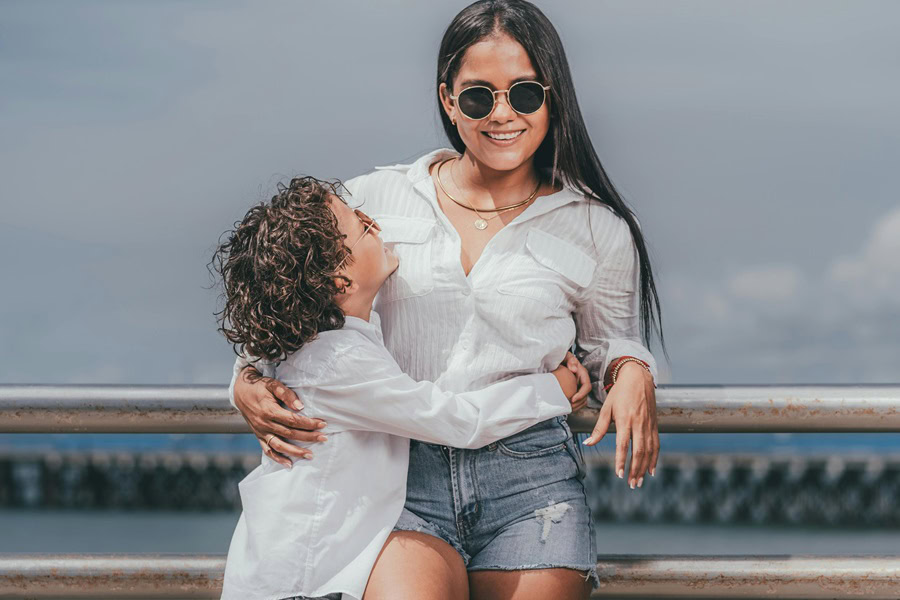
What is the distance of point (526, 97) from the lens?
2.37 m

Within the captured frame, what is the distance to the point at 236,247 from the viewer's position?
2.23 metres

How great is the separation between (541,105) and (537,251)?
322 millimetres

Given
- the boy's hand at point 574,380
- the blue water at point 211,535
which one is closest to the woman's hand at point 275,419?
the boy's hand at point 574,380

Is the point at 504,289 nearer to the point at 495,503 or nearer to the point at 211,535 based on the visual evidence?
the point at 495,503

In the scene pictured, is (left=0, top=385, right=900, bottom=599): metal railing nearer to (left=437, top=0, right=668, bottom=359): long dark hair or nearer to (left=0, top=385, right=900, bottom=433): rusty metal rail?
(left=0, top=385, right=900, bottom=433): rusty metal rail

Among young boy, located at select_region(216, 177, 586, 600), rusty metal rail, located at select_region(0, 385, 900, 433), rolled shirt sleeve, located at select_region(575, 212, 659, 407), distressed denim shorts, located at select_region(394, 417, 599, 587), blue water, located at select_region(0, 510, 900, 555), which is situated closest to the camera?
young boy, located at select_region(216, 177, 586, 600)

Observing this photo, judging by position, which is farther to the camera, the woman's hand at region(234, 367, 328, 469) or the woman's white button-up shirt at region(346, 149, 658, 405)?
the woman's white button-up shirt at region(346, 149, 658, 405)

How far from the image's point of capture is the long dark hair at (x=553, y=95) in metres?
2.39

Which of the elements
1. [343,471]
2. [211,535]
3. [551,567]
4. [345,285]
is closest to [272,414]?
[343,471]

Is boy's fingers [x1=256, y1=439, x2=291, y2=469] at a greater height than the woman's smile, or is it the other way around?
the woman's smile

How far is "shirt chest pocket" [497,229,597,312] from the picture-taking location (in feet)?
7.80

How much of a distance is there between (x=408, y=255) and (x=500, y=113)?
37 cm

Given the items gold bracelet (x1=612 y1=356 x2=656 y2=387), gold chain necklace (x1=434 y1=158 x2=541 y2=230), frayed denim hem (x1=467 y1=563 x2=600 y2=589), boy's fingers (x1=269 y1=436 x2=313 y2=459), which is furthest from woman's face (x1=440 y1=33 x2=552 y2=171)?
frayed denim hem (x1=467 y1=563 x2=600 y2=589)

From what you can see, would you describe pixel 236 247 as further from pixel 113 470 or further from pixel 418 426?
pixel 113 470
